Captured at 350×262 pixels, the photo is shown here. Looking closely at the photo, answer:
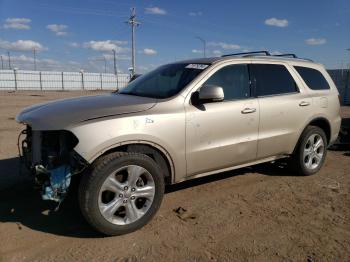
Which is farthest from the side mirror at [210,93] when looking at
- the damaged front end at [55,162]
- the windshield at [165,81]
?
the damaged front end at [55,162]

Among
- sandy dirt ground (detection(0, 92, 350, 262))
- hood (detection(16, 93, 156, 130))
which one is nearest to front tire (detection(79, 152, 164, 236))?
sandy dirt ground (detection(0, 92, 350, 262))

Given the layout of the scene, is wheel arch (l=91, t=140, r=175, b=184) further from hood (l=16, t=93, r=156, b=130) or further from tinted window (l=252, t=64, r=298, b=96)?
tinted window (l=252, t=64, r=298, b=96)

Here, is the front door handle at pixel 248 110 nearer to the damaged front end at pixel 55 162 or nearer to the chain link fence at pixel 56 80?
the damaged front end at pixel 55 162

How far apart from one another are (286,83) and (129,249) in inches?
137

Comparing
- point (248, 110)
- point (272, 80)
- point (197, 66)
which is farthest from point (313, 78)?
point (197, 66)

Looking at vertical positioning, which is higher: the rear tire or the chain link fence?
the chain link fence

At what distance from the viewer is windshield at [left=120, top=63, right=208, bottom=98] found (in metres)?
4.76

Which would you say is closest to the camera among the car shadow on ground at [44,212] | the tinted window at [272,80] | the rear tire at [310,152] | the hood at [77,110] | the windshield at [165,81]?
the hood at [77,110]

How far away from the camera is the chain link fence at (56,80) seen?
155ft

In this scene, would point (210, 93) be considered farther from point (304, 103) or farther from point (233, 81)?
point (304, 103)

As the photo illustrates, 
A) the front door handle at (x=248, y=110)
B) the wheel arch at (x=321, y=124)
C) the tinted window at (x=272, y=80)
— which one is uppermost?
the tinted window at (x=272, y=80)

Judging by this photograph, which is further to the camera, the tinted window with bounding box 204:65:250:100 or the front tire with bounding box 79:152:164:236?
the tinted window with bounding box 204:65:250:100

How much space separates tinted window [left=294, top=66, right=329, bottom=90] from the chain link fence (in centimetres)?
3748

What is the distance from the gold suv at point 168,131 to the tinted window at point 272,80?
0.02 metres
